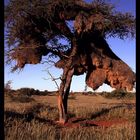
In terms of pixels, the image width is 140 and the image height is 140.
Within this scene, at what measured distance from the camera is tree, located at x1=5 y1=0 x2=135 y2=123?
19.5 meters

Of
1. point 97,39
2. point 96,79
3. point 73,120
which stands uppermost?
point 97,39

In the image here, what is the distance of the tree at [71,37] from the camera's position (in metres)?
19.5

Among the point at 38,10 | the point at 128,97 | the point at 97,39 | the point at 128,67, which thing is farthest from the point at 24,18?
the point at 128,97

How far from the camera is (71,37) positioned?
68.7 ft

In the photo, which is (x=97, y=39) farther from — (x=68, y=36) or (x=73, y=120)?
(x=73, y=120)

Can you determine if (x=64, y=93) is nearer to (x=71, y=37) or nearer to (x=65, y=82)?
(x=65, y=82)

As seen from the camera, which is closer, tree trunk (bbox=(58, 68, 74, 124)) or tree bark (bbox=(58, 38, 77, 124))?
tree trunk (bbox=(58, 68, 74, 124))

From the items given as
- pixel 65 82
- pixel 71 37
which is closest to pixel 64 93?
pixel 65 82

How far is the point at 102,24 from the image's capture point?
19.4 meters

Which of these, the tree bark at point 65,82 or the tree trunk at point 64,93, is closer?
the tree trunk at point 64,93

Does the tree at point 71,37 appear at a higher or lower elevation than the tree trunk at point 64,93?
higher

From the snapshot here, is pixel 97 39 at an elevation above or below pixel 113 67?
above

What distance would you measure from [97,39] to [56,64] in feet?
8.38

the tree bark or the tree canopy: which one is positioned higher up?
the tree canopy
